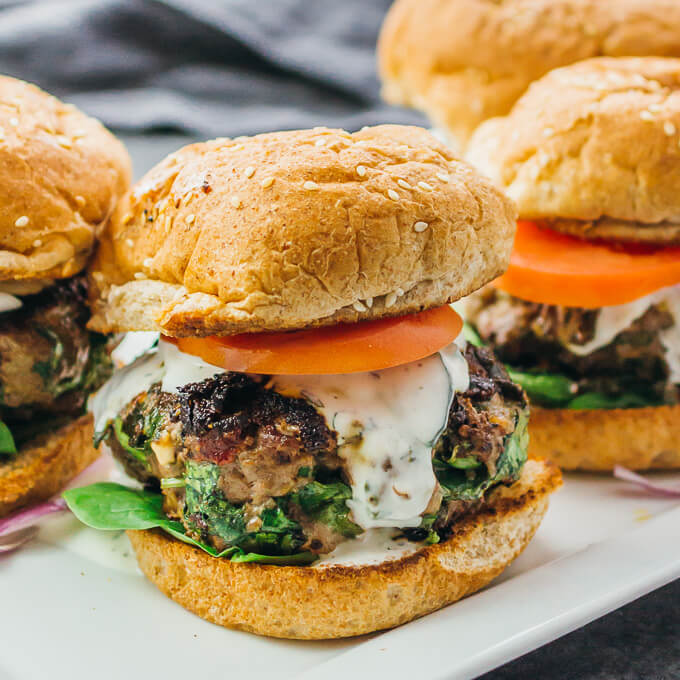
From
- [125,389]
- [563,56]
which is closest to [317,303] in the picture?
[125,389]

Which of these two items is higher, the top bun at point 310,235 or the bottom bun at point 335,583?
the top bun at point 310,235

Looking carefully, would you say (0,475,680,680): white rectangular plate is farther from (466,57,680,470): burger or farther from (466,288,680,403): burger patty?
(466,288,680,403): burger patty

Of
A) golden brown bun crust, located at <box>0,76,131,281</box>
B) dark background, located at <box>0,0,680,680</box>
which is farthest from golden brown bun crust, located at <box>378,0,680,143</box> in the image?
golden brown bun crust, located at <box>0,76,131,281</box>

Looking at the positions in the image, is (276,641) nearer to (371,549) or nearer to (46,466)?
(371,549)

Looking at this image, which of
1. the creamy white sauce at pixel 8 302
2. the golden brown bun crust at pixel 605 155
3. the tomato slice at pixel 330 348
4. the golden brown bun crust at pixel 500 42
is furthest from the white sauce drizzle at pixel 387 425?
the golden brown bun crust at pixel 500 42

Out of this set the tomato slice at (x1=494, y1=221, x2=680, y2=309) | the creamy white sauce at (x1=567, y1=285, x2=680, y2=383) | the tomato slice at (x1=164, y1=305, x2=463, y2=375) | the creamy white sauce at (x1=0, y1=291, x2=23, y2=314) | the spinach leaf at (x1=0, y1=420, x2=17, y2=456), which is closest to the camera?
the tomato slice at (x1=164, y1=305, x2=463, y2=375)

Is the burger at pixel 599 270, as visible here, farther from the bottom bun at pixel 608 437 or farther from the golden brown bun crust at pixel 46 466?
the golden brown bun crust at pixel 46 466
